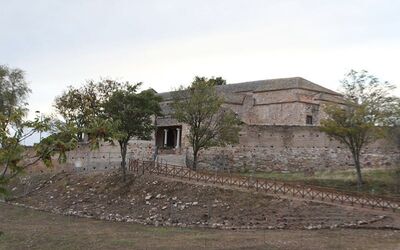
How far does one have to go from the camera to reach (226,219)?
2870cm

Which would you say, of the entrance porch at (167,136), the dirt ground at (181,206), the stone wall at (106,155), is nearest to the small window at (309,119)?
the entrance porch at (167,136)

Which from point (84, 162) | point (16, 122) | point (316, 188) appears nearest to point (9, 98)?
point (84, 162)

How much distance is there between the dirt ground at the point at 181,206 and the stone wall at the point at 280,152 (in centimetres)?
1157

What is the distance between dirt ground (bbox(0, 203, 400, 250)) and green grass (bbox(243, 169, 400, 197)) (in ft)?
39.7

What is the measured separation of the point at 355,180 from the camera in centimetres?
3753

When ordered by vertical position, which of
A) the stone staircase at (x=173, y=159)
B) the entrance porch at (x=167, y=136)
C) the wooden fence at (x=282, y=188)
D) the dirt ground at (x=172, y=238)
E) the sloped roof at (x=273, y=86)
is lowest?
the dirt ground at (x=172, y=238)

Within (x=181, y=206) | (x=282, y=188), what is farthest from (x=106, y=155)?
(x=282, y=188)

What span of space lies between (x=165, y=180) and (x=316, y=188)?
11.0m

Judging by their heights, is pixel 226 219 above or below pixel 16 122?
below

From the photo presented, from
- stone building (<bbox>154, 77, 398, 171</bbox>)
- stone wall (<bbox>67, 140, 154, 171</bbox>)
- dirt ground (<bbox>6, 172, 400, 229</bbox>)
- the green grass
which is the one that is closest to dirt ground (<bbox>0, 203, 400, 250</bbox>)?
dirt ground (<bbox>6, 172, 400, 229</bbox>)

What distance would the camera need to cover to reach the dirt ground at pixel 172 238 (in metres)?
20.5

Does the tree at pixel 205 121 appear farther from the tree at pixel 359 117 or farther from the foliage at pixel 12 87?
the foliage at pixel 12 87

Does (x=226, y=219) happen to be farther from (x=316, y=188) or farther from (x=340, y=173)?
(x=340, y=173)

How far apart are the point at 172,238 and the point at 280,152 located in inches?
1027
